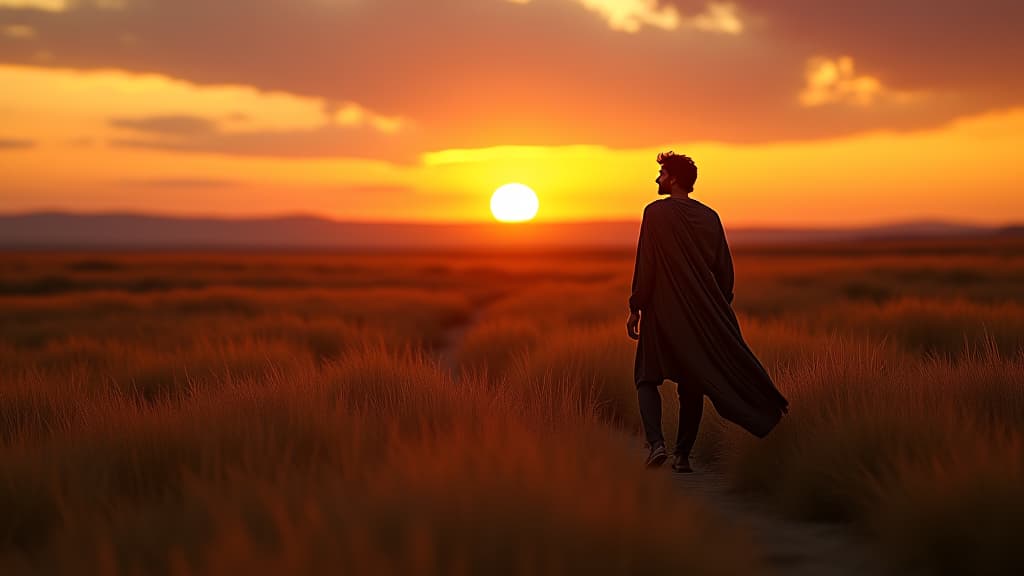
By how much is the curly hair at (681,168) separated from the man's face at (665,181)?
31mm

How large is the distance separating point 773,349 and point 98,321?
14.5 meters


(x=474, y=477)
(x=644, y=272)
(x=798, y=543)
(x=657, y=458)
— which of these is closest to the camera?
(x=474, y=477)

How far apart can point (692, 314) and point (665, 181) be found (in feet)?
3.27

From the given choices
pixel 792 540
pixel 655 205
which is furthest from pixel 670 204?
pixel 792 540

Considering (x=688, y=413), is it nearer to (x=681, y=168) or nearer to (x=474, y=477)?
(x=681, y=168)

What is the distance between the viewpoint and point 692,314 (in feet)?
21.2

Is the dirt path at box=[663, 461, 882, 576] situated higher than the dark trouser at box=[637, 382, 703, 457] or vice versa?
the dark trouser at box=[637, 382, 703, 457]

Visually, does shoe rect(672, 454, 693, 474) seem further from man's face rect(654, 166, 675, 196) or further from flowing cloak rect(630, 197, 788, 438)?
man's face rect(654, 166, 675, 196)

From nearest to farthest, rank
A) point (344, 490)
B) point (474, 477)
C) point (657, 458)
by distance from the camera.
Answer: point (474, 477), point (344, 490), point (657, 458)

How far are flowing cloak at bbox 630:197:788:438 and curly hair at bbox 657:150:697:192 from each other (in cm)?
17

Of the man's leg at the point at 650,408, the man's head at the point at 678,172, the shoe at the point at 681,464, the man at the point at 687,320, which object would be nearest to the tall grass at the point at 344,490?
the man's leg at the point at 650,408

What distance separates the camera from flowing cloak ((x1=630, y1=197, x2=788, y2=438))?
633cm

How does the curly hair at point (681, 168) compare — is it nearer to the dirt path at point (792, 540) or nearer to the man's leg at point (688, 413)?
the man's leg at point (688, 413)

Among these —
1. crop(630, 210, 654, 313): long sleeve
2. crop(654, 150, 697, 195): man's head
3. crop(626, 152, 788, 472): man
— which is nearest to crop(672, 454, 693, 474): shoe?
crop(626, 152, 788, 472): man
